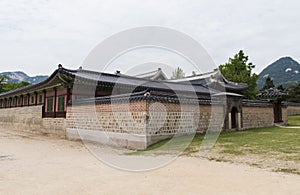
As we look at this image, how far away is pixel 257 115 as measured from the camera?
16.0 m

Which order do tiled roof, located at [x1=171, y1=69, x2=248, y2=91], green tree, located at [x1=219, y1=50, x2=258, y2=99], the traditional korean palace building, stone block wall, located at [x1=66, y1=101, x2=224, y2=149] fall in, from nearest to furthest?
stone block wall, located at [x1=66, y1=101, x2=224, y2=149] < the traditional korean palace building < tiled roof, located at [x1=171, y1=69, x2=248, y2=91] < green tree, located at [x1=219, y1=50, x2=258, y2=99]

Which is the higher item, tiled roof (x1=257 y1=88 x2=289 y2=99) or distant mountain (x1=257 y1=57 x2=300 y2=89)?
distant mountain (x1=257 y1=57 x2=300 y2=89)

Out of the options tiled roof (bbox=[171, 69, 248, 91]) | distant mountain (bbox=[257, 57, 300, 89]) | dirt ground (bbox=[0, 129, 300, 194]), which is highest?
distant mountain (bbox=[257, 57, 300, 89])

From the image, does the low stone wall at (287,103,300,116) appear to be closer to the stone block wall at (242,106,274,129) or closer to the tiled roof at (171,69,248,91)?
the tiled roof at (171,69,248,91)

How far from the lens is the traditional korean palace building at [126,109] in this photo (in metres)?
9.48

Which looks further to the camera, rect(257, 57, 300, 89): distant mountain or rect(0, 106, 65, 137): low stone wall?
rect(257, 57, 300, 89): distant mountain

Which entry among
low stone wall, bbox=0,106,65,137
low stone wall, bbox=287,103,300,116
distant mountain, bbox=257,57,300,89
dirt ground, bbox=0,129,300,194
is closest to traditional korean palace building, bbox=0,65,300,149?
low stone wall, bbox=0,106,65,137

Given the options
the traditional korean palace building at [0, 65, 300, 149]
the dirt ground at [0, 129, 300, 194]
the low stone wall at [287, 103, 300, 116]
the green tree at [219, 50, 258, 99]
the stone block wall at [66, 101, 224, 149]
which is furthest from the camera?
the low stone wall at [287, 103, 300, 116]

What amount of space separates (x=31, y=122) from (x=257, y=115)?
1676 cm

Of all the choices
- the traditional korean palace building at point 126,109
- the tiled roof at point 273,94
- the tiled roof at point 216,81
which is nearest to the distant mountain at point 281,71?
the tiled roof at point 216,81

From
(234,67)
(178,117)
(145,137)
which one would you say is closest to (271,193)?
(145,137)

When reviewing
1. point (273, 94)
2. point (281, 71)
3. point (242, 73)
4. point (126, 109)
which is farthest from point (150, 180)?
point (281, 71)

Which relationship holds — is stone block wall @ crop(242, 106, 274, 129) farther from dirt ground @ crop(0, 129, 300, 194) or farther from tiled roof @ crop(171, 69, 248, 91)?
dirt ground @ crop(0, 129, 300, 194)

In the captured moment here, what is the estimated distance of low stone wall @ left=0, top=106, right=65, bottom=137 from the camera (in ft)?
49.8
